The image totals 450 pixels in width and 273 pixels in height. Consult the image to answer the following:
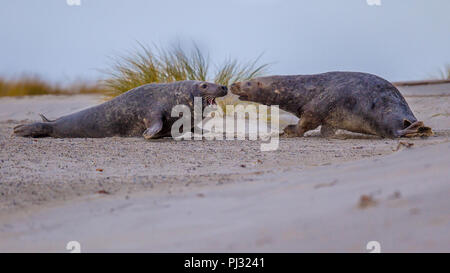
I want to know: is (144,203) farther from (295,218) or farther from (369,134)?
(369,134)

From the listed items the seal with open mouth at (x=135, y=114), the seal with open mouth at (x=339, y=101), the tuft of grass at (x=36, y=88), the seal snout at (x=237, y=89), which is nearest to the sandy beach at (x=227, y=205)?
the seal with open mouth at (x=339, y=101)

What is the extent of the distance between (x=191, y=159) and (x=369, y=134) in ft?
8.20

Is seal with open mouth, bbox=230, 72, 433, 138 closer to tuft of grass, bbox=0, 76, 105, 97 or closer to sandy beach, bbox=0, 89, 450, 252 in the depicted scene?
sandy beach, bbox=0, 89, 450, 252

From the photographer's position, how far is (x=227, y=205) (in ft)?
7.54

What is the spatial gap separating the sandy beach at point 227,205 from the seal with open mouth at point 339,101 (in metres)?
1.70

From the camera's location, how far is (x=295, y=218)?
6.28 ft

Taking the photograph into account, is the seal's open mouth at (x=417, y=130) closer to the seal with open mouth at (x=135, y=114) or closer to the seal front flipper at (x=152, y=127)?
the seal with open mouth at (x=135, y=114)

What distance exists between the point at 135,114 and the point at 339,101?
7.60 ft

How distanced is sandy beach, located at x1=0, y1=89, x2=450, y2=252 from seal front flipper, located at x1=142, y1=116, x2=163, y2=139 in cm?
153

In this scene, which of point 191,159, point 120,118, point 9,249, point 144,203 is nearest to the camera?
point 9,249

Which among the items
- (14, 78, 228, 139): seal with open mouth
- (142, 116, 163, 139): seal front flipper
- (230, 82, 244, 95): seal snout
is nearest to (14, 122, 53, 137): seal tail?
(14, 78, 228, 139): seal with open mouth

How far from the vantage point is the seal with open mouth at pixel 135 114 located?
633 cm

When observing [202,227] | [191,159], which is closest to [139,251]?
[202,227]

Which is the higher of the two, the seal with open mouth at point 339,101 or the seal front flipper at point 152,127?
the seal with open mouth at point 339,101
